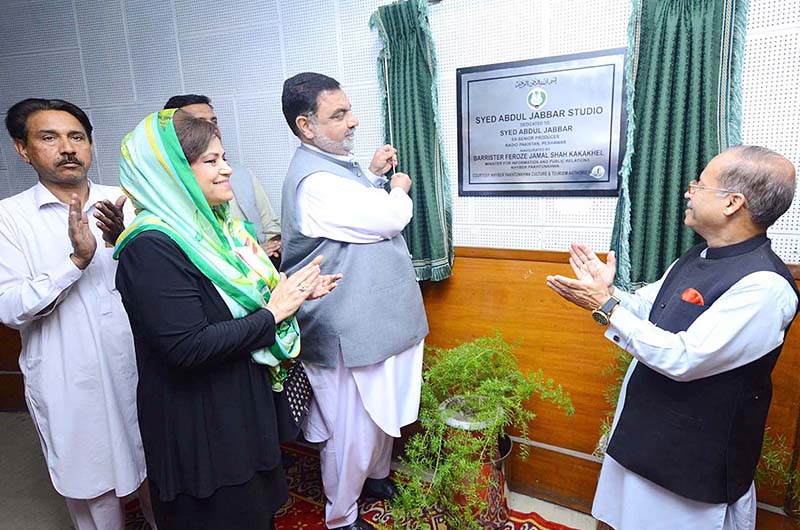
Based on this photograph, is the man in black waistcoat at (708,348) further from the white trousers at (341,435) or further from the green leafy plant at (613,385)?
the white trousers at (341,435)

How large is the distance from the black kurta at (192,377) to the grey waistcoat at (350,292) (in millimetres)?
454

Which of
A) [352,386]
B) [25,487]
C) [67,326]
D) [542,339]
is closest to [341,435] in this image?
[352,386]

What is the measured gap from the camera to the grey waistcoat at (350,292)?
5.82 feet

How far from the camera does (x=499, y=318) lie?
7.27 feet

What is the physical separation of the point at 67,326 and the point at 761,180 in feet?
7.02

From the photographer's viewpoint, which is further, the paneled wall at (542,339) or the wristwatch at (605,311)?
the paneled wall at (542,339)

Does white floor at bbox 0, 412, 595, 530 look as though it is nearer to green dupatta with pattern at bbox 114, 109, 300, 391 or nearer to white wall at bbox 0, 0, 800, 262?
white wall at bbox 0, 0, 800, 262

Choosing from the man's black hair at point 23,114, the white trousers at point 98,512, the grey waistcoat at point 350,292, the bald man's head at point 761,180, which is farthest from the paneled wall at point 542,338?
the man's black hair at point 23,114

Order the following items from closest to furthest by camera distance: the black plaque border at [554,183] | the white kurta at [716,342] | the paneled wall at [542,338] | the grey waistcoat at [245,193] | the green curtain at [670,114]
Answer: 1. the white kurta at [716,342]
2. the green curtain at [670,114]
3. the black plaque border at [554,183]
4. the paneled wall at [542,338]
5. the grey waistcoat at [245,193]

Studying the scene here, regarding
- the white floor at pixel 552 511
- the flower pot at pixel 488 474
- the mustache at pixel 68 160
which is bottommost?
the white floor at pixel 552 511

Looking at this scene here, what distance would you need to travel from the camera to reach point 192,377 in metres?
1.28

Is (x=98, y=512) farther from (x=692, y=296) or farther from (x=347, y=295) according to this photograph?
(x=692, y=296)

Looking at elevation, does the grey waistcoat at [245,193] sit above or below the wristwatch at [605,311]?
above

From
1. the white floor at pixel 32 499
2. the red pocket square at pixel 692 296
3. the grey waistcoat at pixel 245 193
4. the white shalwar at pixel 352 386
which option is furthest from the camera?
the grey waistcoat at pixel 245 193
